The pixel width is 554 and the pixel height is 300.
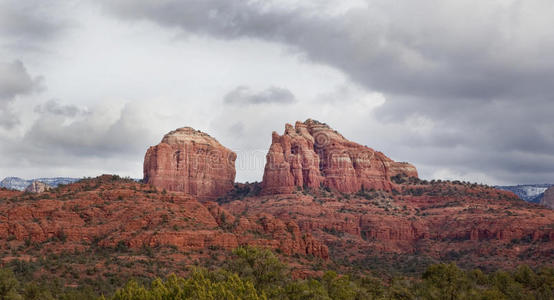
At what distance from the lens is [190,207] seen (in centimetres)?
11106

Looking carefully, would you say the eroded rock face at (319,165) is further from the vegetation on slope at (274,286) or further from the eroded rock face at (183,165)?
the vegetation on slope at (274,286)

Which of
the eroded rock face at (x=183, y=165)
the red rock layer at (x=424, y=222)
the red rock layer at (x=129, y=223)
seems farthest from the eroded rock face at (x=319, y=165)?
the red rock layer at (x=129, y=223)

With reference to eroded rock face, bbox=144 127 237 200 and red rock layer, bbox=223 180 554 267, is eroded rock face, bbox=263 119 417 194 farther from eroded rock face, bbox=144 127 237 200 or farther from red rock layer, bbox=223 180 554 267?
eroded rock face, bbox=144 127 237 200

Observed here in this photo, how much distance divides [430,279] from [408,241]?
237 ft

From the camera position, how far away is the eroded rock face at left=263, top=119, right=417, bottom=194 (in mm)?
184250

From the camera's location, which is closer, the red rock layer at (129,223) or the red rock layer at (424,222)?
the red rock layer at (129,223)

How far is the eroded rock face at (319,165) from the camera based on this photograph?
184250 millimetres

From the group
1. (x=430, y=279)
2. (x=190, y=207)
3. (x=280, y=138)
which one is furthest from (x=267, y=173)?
(x=430, y=279)

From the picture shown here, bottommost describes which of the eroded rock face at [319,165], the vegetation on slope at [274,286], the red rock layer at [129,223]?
the vegetation on slope at [274,286]

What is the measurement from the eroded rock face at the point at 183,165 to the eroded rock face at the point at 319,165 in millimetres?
22421

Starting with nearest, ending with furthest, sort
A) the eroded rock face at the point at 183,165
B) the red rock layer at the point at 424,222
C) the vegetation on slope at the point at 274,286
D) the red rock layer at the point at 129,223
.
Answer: the vegetation on slope at the point at 274,286, the red rock layer at the point at 129,223, the red rock layer at the point at 424,222, the eroded rock face at the point at 183,165

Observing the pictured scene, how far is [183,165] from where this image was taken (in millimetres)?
190875

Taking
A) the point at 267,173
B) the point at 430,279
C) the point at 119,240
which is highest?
the point at 267,173

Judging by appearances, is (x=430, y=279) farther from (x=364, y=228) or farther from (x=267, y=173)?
(x=267, y=173)
